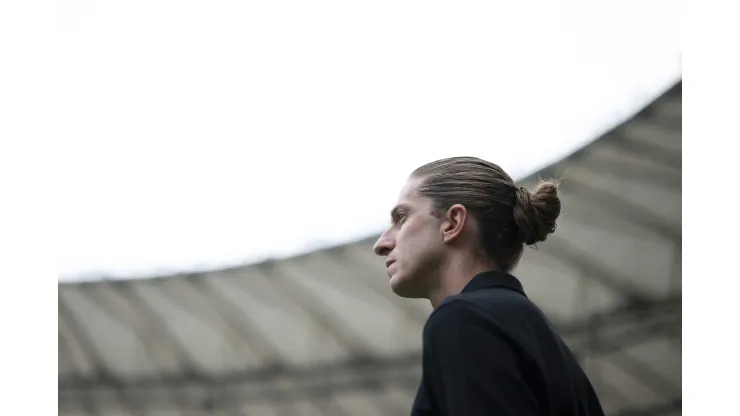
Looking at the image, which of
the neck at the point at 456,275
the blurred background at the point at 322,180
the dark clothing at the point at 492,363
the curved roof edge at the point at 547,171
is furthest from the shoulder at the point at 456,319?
the curved roof edge at the point at 547,171

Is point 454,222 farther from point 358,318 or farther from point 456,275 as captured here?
point 358,318

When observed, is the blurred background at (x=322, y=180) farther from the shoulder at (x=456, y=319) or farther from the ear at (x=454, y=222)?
the shoulder at (x=456, y=319)

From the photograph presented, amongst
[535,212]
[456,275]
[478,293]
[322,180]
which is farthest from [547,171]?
[478,293]

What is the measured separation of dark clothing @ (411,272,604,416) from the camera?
4.11 ft

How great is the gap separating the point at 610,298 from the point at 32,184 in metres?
2.42

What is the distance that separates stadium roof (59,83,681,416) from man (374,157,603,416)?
72.1 inches

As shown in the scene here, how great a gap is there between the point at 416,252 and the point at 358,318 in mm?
2310

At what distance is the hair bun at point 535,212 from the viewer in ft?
5.31

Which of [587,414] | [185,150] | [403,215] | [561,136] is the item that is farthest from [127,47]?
[587,414]

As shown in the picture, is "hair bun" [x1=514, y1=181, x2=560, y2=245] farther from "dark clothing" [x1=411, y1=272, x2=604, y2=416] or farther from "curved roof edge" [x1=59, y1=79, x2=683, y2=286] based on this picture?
"curved roof edge" [x1=59, y1=79, x2=683, y2=286]

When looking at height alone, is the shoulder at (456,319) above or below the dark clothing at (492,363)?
above

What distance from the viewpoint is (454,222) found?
5.24 feet

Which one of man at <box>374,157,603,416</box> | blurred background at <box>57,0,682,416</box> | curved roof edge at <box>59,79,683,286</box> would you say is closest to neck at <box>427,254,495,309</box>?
man at <box>374,157,603,416</box>

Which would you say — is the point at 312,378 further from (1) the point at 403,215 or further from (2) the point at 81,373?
(1) the point at 403,215
